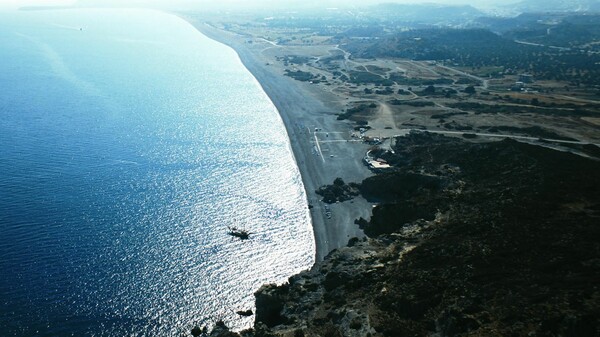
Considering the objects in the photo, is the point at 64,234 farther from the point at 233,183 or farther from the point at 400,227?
the point at 400,227

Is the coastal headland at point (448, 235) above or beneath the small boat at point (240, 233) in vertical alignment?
above

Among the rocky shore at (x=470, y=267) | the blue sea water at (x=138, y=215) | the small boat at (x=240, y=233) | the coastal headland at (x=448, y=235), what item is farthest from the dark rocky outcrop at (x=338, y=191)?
the small boat at (x=240, y=233)

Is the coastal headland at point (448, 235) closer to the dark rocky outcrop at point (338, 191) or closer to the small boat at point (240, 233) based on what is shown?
the dark rocky outcrop at point (338, 191)

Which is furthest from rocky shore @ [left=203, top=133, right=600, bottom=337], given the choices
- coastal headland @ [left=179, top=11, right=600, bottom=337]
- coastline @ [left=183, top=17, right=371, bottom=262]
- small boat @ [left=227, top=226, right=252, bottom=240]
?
small boat @ [left=227, top=226, right=252, bottom=240]

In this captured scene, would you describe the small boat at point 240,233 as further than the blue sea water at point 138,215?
Yes

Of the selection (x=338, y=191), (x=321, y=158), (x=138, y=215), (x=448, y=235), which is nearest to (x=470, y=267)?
(x=448, y=235)

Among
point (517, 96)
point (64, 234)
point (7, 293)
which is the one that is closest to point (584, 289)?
point (7, 293)

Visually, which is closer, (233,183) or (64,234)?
(64,234)
